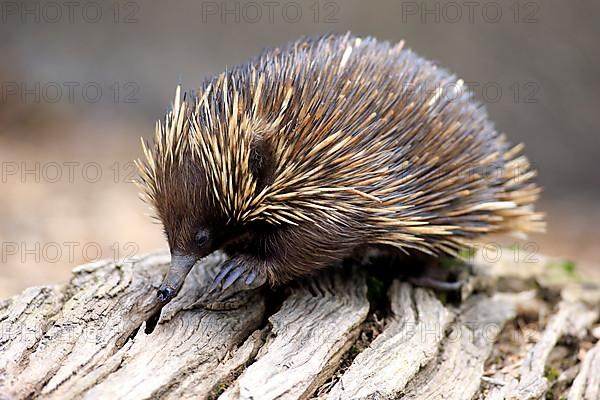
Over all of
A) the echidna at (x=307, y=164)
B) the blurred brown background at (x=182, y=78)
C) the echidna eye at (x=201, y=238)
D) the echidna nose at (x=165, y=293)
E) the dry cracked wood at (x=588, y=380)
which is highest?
the blurred brown background at (x=182, y=78)

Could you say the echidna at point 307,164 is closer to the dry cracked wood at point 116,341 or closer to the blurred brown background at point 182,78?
the dry cracked wood at point 116,341

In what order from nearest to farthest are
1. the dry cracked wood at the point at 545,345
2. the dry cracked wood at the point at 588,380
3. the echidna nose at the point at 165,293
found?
1. the echidna nose at the point at 165,293
2. the dry cracked wood at the point at 545,345
3. the dry cracked wood at the point at 588,380

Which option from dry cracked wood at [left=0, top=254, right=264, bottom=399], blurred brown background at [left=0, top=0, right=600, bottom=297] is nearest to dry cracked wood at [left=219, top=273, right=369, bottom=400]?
dry cracked wood at [left=0, top=254, right=264, bottom=399]

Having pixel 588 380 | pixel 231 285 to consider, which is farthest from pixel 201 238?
pixel 588 380

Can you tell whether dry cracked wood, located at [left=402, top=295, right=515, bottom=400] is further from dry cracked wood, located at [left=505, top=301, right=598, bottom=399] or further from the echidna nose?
the echidna nose

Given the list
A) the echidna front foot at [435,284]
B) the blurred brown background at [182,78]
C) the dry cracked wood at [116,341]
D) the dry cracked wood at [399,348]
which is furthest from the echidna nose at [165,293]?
the blurred brown background at [182,78]

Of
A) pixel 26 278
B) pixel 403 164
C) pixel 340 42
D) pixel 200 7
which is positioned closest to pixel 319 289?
pixel 403 164

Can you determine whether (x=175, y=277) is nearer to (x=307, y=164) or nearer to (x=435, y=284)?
(x=307, y=164)
